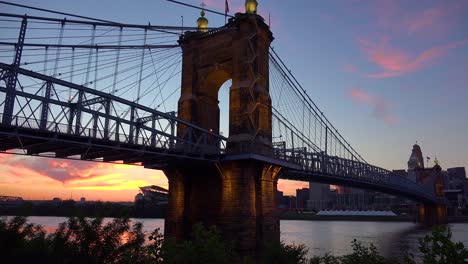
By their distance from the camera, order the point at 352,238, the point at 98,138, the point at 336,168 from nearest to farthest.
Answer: the point at 98,138 → the point at 352,238 → the point at 336,168

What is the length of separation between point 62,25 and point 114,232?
18.6m

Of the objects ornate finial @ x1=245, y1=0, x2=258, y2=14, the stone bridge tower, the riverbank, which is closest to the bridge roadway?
the stone bridge tower

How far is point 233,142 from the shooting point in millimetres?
39344

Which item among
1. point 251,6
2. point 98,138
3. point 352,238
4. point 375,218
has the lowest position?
point 352,238

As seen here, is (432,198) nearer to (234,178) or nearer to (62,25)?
(234,178)

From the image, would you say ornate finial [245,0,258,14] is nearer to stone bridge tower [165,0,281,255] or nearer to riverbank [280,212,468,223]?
stone bridge tower [165,0,281,255]

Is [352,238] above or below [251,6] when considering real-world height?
below

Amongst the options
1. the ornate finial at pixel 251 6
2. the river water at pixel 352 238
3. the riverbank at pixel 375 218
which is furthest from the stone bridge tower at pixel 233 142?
the riverbank at pixel 375 218

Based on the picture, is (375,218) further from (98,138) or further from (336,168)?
(98,138)

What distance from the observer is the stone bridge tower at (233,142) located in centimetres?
3738

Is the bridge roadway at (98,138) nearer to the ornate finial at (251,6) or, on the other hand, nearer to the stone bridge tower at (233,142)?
the stone bridge tower at (233,142)

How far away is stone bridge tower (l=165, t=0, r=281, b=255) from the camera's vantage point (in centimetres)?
3738

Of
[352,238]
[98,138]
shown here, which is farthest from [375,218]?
[98,138]

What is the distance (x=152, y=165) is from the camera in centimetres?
4084
